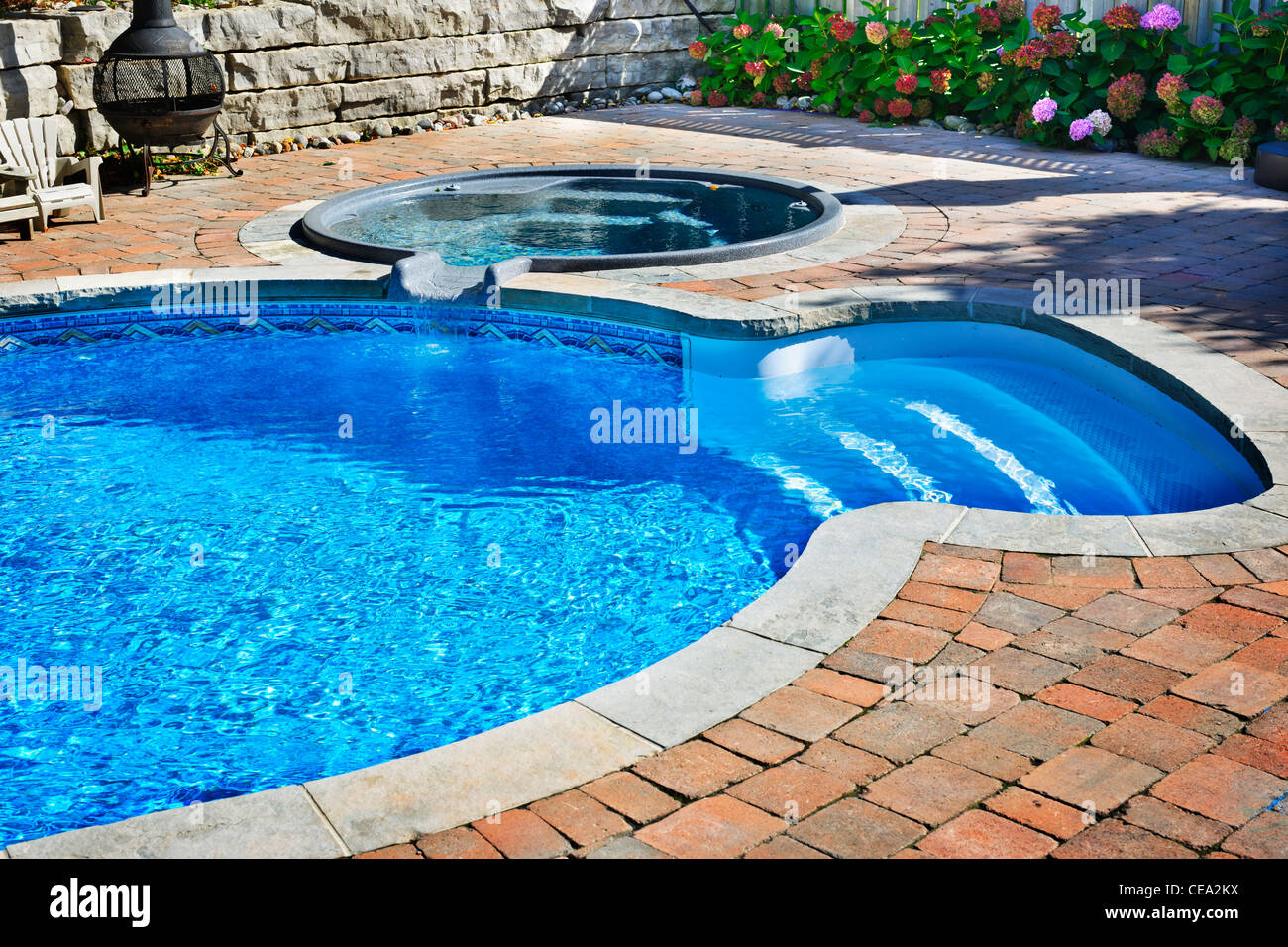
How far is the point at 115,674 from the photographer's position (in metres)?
3.56

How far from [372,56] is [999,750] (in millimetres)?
10235

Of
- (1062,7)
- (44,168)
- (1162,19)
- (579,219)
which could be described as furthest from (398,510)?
(1062,7)

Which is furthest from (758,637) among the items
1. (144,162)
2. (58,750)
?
(144,162)

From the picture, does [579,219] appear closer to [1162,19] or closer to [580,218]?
[580,218]

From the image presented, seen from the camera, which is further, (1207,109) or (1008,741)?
(1207,109)

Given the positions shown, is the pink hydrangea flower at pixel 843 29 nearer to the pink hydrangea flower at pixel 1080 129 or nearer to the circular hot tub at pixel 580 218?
the pink hydrangea flower at pixel 1080 129

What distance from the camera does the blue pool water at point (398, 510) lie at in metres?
3.36

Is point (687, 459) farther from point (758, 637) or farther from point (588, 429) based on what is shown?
point (758, 637)

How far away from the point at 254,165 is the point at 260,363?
14.5 feet

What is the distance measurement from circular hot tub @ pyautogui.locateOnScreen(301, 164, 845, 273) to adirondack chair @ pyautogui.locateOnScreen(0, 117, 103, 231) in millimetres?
1461

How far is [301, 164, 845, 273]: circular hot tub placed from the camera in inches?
279

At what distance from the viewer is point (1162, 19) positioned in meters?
9.38

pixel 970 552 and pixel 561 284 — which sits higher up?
pixel 561 284

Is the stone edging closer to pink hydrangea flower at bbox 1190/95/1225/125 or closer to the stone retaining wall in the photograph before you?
pink hydrangea flower at bbox 1190/95/1225/125
